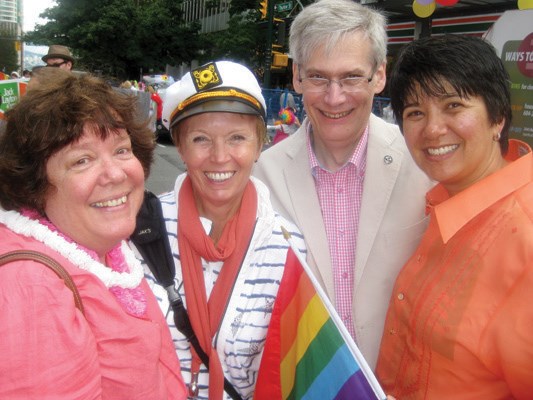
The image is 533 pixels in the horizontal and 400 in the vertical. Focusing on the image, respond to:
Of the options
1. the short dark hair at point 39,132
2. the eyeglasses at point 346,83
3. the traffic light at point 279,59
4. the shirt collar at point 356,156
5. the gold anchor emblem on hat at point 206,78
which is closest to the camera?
the short dark hair at point 39,132

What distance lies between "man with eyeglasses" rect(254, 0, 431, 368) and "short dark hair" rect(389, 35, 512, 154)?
580 millimetres

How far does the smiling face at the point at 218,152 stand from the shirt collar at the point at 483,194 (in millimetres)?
866

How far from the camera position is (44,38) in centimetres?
3403

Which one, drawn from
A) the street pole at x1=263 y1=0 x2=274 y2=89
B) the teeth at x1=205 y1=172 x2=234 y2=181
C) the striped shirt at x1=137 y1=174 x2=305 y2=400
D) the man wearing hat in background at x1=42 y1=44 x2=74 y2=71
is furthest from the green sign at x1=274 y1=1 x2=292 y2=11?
the striped shirt at x1=137 y1=174 x2=305 y2=400

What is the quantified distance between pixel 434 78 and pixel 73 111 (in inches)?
46.5

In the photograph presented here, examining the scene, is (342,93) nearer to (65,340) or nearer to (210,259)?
(210,259)

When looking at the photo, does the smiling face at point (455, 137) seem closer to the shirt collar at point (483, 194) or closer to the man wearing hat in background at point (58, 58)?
the shirt collar at point (483, 194)

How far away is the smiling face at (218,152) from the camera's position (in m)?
2.12

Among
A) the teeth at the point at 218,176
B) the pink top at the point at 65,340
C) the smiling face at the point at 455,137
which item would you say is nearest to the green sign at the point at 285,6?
the teeth at the point at 218,176

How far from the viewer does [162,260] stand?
2.02m

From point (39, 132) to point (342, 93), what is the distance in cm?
138

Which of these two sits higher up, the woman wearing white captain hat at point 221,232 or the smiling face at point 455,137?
the smiling face at point 455,137

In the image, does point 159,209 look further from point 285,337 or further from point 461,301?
point 461,301

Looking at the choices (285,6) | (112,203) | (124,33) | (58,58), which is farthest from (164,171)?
(124,33)
